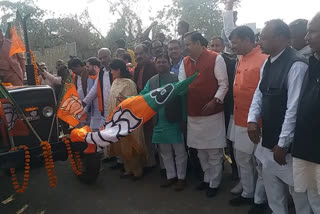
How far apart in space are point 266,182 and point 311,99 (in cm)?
98

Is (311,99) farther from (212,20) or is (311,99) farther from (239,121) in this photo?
(212,20)

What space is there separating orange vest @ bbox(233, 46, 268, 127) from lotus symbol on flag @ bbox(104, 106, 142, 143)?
1.07 m

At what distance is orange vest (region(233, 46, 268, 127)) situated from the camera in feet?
9.80

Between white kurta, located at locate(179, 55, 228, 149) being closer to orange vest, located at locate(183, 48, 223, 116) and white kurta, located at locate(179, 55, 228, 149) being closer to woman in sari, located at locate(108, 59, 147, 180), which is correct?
orange vest, located at locate(183, 48, 223, 116)

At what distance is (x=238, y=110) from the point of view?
10.3ft

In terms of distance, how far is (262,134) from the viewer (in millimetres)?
2561

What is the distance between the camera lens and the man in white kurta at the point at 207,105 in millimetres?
3416

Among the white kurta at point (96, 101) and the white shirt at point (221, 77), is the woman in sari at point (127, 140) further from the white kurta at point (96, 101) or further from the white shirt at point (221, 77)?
the white shirt at point (221, 77)

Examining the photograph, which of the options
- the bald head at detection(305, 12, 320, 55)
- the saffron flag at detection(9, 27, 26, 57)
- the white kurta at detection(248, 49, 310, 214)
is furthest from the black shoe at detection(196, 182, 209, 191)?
the saffron flag at detection(9, 27, 26, 57)

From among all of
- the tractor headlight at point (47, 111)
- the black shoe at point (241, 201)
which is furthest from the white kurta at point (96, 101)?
the black shoe at point (241, 201)

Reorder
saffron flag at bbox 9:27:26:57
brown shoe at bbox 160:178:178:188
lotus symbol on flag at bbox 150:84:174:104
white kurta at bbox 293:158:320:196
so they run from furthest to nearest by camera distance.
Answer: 1. saffron flag at bbox 9:27:26:57
2. brown shoe at bbox 160:178:178:188
3. lotus symbol on flag at bbox 150:84:174:104
4. white kurta at bbox 293:158:320:196

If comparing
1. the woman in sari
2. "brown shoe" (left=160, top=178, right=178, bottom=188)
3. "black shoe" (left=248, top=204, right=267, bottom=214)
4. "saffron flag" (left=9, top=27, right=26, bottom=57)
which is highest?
"saffron flag" (left=9, top=27, right=26, bottom=57)

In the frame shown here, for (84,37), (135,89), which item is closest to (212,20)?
(84,37)

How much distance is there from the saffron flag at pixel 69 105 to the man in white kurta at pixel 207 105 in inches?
52.7
